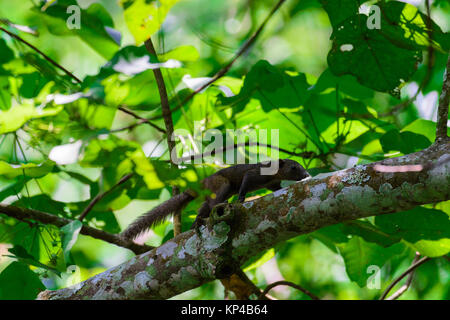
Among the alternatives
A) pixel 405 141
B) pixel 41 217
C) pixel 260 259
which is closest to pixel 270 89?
pixel 405 141

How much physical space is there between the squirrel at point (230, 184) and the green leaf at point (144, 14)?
116cm

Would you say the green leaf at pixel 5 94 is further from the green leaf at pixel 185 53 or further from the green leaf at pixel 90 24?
the green leaf at pixel 185 53

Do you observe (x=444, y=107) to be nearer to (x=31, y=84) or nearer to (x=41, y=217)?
(x=41, y=217)

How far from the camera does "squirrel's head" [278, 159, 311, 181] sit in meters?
2.63

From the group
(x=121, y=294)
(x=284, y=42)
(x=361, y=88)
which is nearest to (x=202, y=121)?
(x=361, y=88)

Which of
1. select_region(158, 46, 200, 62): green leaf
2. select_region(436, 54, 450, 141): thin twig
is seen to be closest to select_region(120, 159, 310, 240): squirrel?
select_region(158, 46, 200, 62): green leaf

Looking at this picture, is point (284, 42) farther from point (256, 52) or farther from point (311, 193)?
point (311, 193)

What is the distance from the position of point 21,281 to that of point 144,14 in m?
1.44

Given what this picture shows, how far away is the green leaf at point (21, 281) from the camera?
2.19 m

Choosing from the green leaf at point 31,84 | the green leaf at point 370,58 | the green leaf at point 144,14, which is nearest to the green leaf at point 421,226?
the green leaf at point 370,58

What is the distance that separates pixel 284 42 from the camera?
4734 millimetres

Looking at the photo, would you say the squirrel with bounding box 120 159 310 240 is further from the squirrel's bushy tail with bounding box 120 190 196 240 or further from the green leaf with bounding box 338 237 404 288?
the green leaf with bounding box 338 237 404 288

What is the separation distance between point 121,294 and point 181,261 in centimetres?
30

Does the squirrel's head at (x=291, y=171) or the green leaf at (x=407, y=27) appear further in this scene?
the squirrel's head at (x=291, y=171)
